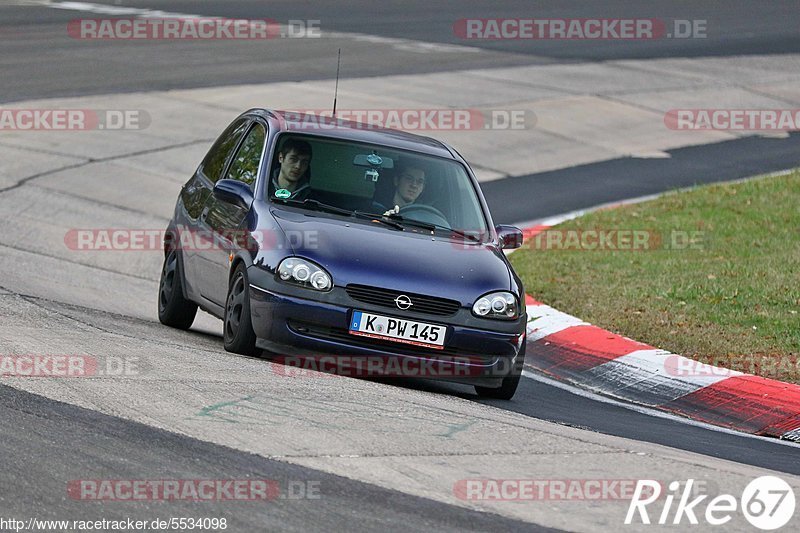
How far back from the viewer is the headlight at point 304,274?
8.18m

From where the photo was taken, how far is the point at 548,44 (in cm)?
2944

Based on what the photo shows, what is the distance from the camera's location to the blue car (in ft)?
26.9

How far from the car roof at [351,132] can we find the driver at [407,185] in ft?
0.73

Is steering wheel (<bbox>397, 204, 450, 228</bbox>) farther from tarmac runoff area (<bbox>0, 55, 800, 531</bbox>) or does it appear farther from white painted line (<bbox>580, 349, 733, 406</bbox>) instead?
white painted line (<bbox>580, 349, 733, 406</bbox>)

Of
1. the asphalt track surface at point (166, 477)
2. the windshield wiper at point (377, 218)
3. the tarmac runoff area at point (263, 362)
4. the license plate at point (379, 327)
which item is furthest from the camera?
the windshield wiper at point (377, 218)

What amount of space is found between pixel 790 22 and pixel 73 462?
100ft

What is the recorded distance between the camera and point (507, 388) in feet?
28.7

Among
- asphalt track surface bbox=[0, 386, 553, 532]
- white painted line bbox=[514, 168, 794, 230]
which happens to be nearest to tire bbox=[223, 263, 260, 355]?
asphalt track surface bbox=[0, 386, 553, 532]

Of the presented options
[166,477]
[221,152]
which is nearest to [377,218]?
[221,152]

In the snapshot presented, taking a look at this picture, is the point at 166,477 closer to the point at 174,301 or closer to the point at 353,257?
the point at 353,257

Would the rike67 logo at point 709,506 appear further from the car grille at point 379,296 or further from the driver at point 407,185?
the driver at point 407,185

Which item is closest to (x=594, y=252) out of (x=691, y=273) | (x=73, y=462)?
(x=691, y=273)

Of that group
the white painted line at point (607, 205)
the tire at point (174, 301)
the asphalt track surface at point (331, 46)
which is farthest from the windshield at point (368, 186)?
the asphalt track surface at point (331, 46)

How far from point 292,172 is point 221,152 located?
1.30 metres
